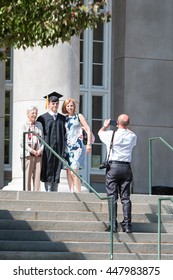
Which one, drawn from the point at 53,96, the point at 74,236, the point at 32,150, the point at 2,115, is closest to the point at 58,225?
the point at 74,236

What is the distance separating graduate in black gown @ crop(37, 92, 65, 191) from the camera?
21.6 m

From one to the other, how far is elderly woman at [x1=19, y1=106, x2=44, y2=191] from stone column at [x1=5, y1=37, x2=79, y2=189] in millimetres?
1294

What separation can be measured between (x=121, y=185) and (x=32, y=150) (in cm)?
231

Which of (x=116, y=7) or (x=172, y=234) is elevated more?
(x=116, y=7)

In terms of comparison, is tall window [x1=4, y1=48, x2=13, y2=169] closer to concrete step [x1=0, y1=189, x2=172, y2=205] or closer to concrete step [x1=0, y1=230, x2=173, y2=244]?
concrete step [x1=0, y1=189, x2=172, y2=205]

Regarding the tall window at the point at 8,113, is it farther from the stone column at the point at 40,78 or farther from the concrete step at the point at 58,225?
the concrete step at the point at 58,225

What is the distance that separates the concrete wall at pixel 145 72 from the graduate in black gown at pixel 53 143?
6.98 m

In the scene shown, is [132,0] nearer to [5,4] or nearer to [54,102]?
[54,102]

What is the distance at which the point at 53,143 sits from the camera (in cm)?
2159

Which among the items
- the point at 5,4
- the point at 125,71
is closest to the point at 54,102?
the point at 5,4

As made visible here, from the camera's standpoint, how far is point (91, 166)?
2823 cm

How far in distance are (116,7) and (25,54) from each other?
229 inches

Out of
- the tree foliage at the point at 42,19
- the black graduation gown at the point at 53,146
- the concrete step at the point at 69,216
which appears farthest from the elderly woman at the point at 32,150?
the tree foliage at the point at 42,19

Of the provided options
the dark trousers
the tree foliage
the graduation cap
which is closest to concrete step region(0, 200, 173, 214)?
the dark trousers
